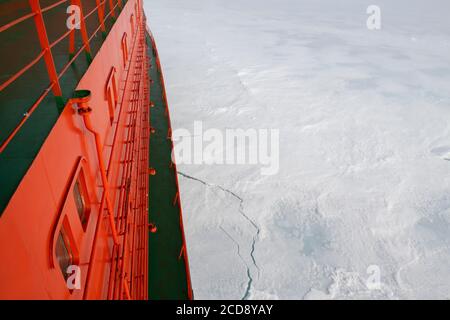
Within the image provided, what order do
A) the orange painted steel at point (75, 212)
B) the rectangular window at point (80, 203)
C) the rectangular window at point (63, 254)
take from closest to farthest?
the orange painted steel at point (75, 212), the rectangular window at point (63, 254), the rectangular window at point (80, 203)

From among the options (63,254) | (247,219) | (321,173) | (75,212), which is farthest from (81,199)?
(321,173)

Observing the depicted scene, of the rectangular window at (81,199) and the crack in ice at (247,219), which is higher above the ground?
the rectangular window at (81,199)

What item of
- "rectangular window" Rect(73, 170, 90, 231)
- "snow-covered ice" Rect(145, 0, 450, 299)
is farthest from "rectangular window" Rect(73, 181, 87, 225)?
"snow-covered ice" Rect(145, 0, 450, 299)

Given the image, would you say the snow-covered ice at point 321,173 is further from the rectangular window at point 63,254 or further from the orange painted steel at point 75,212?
the rectangular window at point 63,254

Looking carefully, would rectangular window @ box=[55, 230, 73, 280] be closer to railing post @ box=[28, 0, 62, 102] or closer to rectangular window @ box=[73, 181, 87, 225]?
rectangular window @ box=[73, 181, 87, 225]

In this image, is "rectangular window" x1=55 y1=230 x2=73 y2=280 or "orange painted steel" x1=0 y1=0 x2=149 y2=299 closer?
"orange painted steel" x1=0 y1=0 x2=149 y2=299

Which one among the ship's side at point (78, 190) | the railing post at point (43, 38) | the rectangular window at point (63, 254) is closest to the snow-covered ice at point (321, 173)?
A: the ship's side at point (78, 190)
